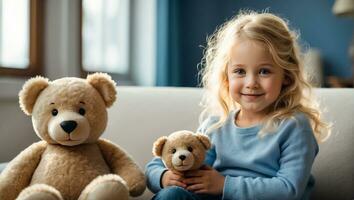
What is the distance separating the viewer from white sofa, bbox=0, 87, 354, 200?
141 centimetres

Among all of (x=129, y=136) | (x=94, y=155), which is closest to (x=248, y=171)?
(x=94, y=155)

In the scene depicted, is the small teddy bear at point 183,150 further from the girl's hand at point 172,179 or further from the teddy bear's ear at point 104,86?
the teddy bear's ear at point 104,86

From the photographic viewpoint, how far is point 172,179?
126cm

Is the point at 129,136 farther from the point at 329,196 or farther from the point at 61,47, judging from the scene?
the point at 61,47

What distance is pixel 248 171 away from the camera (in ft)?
4.29

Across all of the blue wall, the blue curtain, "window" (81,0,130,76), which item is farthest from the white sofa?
the blue wall

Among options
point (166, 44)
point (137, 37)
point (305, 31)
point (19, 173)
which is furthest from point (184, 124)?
point (305, 31)

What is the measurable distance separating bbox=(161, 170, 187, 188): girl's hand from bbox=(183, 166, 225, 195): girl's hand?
0.01 metres

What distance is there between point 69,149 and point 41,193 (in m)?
0.19

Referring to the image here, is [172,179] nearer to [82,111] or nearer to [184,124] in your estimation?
[82,111]

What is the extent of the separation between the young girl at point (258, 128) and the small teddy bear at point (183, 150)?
0.15 feet

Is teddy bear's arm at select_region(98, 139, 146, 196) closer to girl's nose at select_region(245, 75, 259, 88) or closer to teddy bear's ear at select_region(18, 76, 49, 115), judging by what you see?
teddy bear's ear at select_region(18, 76, 49, 115)

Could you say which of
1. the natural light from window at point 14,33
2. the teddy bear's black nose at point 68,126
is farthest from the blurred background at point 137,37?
the teddy bear's black nose at point 68,126

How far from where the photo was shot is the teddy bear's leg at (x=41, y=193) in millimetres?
1077
